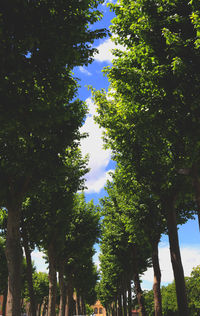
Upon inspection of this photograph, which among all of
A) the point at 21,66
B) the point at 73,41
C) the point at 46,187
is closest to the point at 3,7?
the point at 21,66

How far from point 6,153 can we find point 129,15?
8033 mm

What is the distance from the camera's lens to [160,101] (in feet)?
36.2

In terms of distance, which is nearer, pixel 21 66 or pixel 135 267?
pixel 21 66

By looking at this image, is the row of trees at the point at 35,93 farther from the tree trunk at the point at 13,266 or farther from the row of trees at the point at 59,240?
the row of trees at the point at 59,240

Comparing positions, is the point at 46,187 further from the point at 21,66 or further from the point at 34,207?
the point at 21,66

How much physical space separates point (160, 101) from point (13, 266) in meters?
9.24

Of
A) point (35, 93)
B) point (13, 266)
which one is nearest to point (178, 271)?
point (13, 266)

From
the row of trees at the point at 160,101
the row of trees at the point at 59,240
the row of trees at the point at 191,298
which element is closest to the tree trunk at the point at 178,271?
the row of trees at the point at 160,101

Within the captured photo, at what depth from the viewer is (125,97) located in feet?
40.8

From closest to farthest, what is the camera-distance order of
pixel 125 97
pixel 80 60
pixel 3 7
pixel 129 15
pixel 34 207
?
pixel 3 7 → pixel 80 60 → pixel 129 15 → pixel 125 97 → pixel 34 207

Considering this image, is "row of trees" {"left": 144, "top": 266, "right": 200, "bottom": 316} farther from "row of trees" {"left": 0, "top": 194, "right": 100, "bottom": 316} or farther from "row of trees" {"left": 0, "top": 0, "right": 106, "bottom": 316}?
"row of trees" {"left": 0, "top": 0, "right": 106, "bottom": 316}

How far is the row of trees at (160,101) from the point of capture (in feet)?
32.7

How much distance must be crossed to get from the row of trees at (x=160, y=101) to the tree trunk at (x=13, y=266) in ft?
20.9

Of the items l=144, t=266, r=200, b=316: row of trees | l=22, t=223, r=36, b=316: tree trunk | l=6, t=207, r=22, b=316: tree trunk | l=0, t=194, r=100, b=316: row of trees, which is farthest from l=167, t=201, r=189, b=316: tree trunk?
l=144, t=266, r=200, b=316: row of trees
